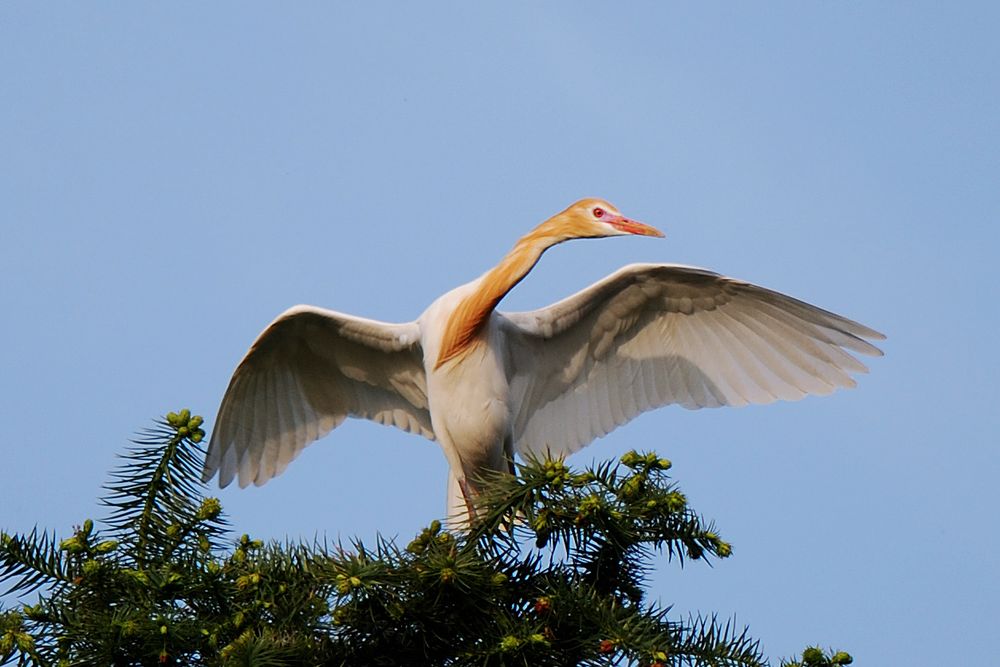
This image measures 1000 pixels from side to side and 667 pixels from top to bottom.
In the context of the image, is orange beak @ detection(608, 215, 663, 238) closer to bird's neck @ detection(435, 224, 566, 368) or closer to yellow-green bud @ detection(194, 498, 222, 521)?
bird's neck @ detection(435, 224, 566, 368)

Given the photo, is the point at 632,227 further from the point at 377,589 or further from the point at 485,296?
the point at 377,589

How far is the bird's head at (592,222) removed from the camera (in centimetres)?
757

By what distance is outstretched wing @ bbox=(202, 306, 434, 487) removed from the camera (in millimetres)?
8109

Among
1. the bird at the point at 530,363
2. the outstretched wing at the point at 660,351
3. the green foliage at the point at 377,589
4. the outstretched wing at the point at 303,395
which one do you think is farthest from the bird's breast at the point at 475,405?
the green foliage at the point at 377,589

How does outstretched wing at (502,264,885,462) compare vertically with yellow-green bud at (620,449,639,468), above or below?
above

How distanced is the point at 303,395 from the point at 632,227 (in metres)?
2.33

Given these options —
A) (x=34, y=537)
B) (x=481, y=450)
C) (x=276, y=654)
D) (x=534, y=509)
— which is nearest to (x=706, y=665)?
(x=534, y=509)

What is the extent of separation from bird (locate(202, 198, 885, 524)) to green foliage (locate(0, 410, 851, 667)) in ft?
8.88

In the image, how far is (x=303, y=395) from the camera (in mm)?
8383

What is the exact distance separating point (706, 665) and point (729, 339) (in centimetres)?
393

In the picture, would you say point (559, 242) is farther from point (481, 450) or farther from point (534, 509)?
point (534, 509)

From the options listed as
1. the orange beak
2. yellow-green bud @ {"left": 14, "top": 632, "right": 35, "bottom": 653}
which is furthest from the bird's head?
yellow-green bud @ {"left": 14, "top": 632, "right": 35, "bottom": 653}

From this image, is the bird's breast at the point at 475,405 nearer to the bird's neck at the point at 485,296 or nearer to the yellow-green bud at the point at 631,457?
the bird's neck at the point at 485,296

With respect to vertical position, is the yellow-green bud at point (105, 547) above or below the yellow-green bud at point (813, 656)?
above
